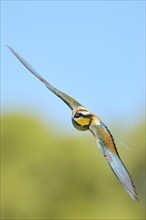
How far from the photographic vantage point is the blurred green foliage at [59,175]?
21.9 metres

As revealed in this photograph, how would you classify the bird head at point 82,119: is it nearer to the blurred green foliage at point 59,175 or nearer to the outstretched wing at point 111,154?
the outstretched wing at point 111,154

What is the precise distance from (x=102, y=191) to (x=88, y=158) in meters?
1.13

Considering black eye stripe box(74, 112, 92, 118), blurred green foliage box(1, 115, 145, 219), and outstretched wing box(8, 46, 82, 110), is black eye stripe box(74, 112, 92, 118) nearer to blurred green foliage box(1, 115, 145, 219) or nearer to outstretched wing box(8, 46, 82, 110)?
outstretched wing box(8, 46, 82, 110)

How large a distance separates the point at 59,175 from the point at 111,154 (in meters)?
22.1

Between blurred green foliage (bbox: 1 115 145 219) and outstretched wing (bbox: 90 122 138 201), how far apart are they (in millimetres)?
20263

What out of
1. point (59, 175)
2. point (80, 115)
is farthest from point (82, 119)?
point (59, 175)

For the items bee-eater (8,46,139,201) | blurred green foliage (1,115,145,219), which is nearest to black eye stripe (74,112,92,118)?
bee-eater (8,46,139,201)

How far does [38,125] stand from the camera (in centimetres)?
2414

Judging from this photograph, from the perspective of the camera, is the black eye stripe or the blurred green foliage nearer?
the black eye stripe

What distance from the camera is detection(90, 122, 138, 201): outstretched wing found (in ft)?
→ 3.19

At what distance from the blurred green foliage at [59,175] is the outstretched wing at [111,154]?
66.5ft

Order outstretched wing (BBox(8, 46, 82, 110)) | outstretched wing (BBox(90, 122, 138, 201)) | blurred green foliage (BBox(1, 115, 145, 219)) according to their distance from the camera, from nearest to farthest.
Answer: outstretched wing (BBox(90, 122, 138, 201))
outstretched wing (BBox(8, 46, 82, 110))
blurred green foliage (BBox(1, 115, 145, 219))

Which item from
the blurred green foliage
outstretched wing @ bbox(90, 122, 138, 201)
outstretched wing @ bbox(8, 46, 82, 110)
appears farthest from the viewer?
the blurred green foliage

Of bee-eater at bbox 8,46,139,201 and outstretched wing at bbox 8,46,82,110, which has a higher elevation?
outstretched wing at bbox 8,46,82,110
